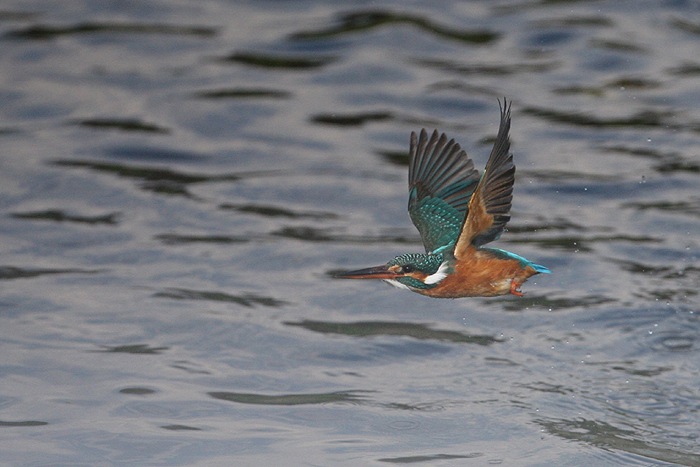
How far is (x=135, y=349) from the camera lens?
6.65 meters

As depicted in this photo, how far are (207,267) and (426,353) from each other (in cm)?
168

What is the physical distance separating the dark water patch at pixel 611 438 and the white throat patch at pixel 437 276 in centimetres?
134

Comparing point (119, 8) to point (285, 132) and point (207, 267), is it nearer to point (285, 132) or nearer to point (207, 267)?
point (285, 132)

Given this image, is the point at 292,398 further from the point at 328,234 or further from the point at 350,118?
the point at 350,118

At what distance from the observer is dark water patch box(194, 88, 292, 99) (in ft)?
32.7

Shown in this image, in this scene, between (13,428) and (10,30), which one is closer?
(13,428)

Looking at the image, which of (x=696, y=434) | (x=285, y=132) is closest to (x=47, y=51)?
(x=285, y=132)

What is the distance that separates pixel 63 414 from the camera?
232 inches

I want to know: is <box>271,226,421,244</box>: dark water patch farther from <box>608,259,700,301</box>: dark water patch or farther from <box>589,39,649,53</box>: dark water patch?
<box>589,39,649,53</box>: dark water patch

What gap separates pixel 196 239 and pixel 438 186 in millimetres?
3223

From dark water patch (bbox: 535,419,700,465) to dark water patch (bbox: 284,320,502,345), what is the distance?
107 cm

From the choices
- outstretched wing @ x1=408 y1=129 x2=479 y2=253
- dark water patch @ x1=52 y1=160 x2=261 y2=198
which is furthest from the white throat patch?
dark water patch @ x1=52 y1=160 x2=261 y2=198

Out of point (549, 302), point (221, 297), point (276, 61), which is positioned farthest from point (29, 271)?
point (276, 61)

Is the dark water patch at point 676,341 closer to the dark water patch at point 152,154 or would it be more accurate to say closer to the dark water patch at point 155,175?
the dark water patch at point 155,175
